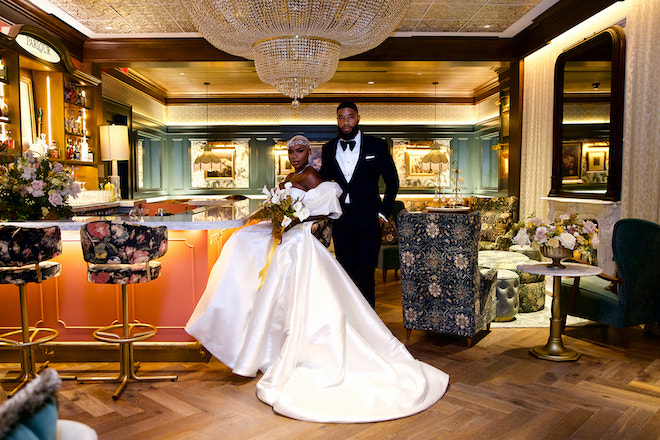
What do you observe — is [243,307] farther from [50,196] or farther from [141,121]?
[141,121]

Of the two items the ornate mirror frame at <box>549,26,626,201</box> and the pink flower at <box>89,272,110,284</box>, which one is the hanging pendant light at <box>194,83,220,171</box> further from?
the pink flower at <box>89,272,110,284</box>

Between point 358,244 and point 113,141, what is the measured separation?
188 inches

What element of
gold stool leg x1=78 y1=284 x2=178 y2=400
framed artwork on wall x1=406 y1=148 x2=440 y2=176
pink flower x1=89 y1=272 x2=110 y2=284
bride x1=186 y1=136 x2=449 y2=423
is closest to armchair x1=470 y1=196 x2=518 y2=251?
framed artwork on wall x1=406 y1=148 x2=440 y2=176

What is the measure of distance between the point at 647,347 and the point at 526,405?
183cm

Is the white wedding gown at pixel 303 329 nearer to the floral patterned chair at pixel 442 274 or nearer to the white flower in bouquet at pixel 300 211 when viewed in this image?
the white flower in bouquet at pixel 300 211

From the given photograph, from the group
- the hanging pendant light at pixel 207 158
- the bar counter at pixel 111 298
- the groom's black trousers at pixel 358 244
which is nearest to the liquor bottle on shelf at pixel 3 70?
the bar counter at pixel 111 298

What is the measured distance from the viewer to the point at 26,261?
3205 mm

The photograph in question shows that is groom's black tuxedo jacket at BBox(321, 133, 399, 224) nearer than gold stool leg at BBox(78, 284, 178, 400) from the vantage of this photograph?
No

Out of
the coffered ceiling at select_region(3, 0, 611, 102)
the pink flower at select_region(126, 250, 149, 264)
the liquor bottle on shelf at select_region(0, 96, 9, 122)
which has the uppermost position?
the coffered ceiling at select_region(3, 0, 611, 102)

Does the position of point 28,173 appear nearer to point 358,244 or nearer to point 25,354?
point 25,354

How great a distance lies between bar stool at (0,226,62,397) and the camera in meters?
3.16

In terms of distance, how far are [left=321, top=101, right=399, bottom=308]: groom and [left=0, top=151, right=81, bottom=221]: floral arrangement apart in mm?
2074

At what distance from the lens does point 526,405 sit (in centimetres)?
310

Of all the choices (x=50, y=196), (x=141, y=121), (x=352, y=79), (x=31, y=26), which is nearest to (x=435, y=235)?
(x=50, y=196)
